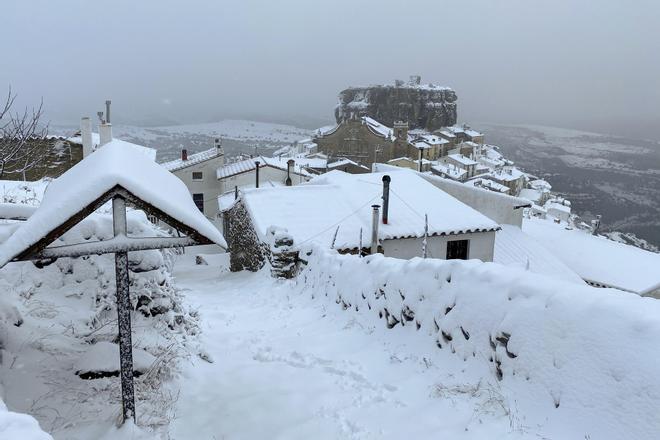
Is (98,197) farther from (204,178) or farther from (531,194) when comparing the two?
(531,194)

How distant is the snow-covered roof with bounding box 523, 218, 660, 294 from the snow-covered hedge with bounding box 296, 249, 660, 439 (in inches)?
859

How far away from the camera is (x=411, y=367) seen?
18.8ft

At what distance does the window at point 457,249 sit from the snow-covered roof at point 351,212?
2.25 ft

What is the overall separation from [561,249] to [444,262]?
2596 centimetres

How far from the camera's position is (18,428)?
261 cm

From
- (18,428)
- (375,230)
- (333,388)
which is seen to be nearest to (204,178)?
(375,230)

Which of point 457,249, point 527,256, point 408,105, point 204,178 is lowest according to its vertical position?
point 527,256

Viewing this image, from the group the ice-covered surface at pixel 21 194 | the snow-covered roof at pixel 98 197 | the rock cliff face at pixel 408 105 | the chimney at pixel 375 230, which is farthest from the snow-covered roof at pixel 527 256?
the rock cliff face at pixel 408 105

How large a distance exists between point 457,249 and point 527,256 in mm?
6398

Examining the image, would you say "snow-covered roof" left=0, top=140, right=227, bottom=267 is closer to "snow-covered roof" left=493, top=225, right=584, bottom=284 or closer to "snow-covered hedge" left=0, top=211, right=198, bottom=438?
"snow-covered hedge" left=0, top=211, right=198, bottom=438

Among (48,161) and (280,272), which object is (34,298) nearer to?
(280,272)

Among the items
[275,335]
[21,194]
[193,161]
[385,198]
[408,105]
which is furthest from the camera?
[408,105]

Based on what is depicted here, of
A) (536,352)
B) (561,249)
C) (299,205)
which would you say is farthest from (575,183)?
(536,352)

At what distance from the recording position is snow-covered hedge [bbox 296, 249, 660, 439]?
12.0ft
